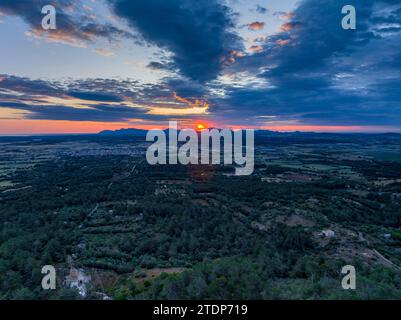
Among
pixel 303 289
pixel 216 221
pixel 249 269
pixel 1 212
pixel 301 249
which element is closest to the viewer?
pixel 303 289

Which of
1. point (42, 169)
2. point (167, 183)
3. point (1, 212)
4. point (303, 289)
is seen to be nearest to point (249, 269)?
point (303, 289)

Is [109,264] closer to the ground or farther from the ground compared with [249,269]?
closer to the ground

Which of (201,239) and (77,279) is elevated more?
(77,279)

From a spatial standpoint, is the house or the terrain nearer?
the terrain

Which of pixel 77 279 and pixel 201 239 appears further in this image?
pixel 201 239

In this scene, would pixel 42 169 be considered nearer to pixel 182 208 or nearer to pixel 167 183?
pixel 167 183

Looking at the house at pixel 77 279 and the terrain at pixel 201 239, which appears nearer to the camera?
the terrain at pixel 201 239

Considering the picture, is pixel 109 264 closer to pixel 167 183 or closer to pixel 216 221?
pixel 216 221

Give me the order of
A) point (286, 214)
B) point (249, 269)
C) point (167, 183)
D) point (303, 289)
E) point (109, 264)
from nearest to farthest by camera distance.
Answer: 1. point (303, 289)
2. point (249, 269)
3. point (109, 264)
4. point (286, 214)
5. point (167, 183)

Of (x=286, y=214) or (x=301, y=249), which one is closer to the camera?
(x=301, y=249)
